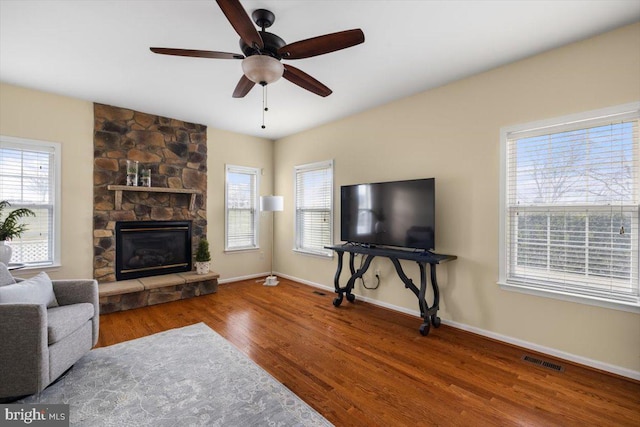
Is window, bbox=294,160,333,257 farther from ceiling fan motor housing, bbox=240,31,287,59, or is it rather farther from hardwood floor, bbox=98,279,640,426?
ceiling fan motor housing, bbox=240,31,287,59

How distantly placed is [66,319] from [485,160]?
409 cm

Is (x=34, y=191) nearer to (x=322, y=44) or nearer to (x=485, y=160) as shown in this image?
(x=322, y=44)

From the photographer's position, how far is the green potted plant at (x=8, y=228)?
311 cm

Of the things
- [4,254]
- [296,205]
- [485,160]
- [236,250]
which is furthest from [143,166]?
[485,160]

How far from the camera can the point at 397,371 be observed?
2.46 m

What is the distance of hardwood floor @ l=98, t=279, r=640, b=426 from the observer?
1.96 m

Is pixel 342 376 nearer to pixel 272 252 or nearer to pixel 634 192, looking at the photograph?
pixel 634 192

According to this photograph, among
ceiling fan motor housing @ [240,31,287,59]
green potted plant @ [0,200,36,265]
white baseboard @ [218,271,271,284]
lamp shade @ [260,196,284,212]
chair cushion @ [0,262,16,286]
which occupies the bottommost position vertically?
white baseboard @ [218,271,271,284]

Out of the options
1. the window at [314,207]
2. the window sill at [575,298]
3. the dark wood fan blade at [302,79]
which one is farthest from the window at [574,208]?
the window at [314,207]

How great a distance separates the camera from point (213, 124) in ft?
16.5

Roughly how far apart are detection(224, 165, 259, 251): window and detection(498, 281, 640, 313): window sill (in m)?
4.23

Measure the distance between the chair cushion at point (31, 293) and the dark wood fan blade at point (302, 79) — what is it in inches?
105

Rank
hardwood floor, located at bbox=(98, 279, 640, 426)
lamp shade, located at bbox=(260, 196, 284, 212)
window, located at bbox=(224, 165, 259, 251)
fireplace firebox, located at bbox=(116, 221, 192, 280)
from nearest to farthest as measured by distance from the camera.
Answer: hardwood floor, located at bbox=(98, 279, 640, 426), fireplace firebox, located at bbox=(116, 221, 192, 280), lamp shade, located at bbox=(260, 196, 284, 212), window, located at bbox=(224, 165, 259, 251)
